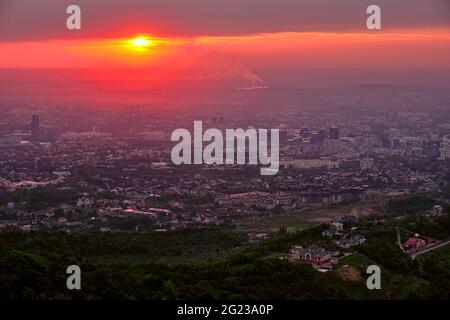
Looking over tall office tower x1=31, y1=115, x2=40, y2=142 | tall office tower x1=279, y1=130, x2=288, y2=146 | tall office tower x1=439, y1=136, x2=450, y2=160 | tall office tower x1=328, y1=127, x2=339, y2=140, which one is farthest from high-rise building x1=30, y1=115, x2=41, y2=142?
tall office tower x1=439, y1=136, x2=450, y2=160

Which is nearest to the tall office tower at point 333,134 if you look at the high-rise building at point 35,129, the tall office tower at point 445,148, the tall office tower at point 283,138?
the tall office tower at point 283,138

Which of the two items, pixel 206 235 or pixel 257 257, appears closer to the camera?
pixel 257 257

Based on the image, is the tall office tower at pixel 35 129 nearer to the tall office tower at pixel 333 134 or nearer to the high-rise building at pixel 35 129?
the high-rise building at pixel 35 129

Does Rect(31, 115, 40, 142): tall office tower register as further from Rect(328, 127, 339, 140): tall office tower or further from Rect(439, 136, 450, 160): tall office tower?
Rect(439, 136, 450, 160): tall office tower

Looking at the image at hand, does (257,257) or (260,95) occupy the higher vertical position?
(260,95)

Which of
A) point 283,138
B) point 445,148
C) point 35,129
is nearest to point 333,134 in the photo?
point 283,138

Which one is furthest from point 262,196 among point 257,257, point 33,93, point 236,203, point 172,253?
point 33,93

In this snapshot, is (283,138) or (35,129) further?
(35,129)

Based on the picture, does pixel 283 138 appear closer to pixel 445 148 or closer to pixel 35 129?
pixel 445 148

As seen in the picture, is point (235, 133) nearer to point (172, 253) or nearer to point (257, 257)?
point (172, 253)
